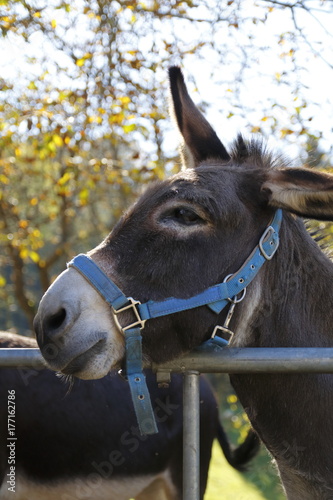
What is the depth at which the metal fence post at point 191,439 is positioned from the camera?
6.46 ft

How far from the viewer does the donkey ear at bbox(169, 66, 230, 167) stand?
9.39 feet

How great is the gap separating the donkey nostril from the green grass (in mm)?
5098

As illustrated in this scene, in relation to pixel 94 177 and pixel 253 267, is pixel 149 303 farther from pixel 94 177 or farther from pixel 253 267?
pixel 94 177

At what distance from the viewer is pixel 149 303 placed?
213 cm

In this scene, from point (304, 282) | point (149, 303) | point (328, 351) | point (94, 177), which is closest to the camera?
point (328, 351)

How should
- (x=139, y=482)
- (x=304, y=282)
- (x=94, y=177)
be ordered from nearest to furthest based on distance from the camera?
(x=304, y=282)
(x=139, y=482)
(x=94, y=177)

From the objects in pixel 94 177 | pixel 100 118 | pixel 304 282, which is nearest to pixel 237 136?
pixel 304 282

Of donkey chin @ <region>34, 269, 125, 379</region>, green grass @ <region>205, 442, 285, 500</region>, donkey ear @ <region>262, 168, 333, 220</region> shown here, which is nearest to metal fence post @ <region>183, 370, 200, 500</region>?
donkey chin @ <region>34, 269, 125, 379</region>

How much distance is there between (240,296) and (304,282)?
1.13 feet

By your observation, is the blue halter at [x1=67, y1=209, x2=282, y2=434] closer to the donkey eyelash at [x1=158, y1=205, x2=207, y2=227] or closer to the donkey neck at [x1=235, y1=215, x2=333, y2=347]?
the donkey neck at [x1=235, y1=215, x2=333, y2=347]

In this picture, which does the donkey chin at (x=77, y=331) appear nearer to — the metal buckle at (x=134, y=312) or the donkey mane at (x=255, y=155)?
the metal buckle at (x=134, y=312)

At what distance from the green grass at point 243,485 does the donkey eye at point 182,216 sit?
195 inches

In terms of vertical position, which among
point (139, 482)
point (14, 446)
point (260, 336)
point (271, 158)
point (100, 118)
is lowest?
point (139, 482)

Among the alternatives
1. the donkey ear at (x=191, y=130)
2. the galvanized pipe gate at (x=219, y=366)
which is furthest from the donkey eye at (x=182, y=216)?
the donkey ear at (x=191, y=130)
